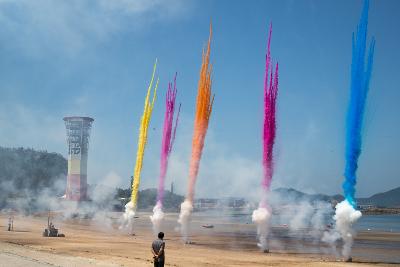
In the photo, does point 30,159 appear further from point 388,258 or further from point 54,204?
point 388,258

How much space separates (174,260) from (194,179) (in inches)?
638

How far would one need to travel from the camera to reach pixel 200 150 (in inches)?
1880

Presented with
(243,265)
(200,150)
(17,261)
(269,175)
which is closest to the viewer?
(17,261)

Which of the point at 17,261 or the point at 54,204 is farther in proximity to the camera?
the point at 54,204

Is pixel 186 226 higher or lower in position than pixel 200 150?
lower

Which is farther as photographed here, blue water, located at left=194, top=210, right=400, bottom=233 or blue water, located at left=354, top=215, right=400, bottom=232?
blue water, located at left=194, top=210, right=400, bottom=233

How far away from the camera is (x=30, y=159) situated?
18625 centimetres

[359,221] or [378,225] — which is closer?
[378,225]

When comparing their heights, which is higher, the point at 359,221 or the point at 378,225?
the point at 359,221

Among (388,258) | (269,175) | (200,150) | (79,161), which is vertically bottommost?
(388,258)

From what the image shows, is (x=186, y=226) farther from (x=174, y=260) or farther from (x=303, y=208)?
(x=303, y=208)

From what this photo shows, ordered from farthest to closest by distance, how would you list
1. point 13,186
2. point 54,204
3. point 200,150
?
point 13,186 → point 54,204 → point 200,150

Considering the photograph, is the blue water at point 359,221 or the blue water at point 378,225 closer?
the blue water at point 378,225

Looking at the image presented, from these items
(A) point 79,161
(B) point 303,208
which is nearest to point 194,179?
(A) point 79,161
